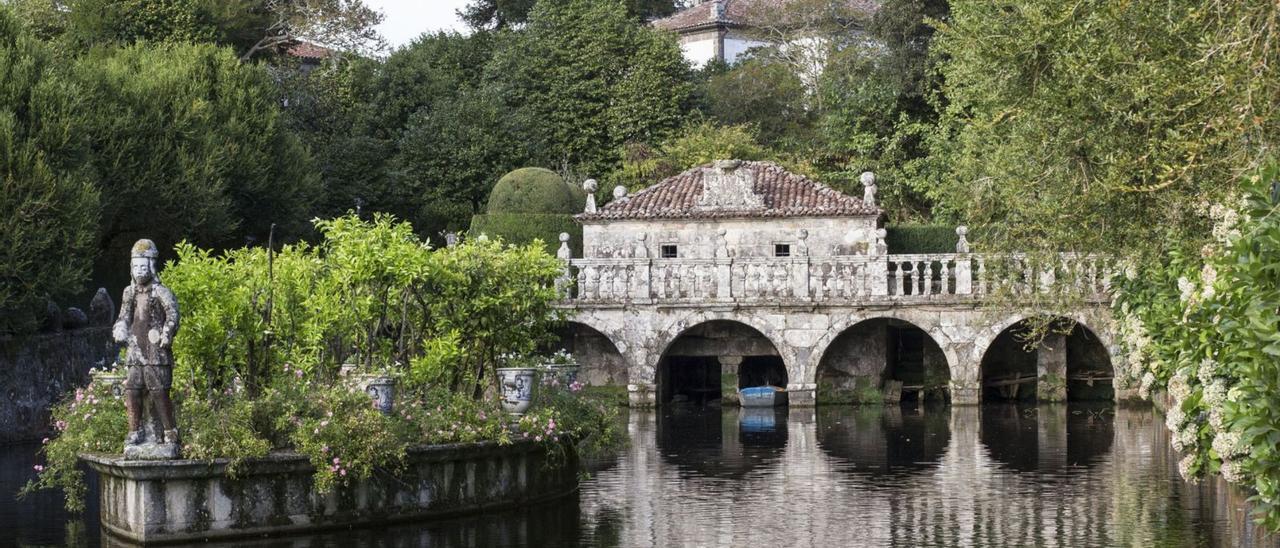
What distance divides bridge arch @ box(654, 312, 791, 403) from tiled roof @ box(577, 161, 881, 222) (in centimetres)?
246

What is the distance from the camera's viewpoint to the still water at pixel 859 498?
705 inches

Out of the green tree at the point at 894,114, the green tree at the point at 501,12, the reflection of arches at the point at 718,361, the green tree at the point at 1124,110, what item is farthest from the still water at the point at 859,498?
the green tree at the point at 501,12

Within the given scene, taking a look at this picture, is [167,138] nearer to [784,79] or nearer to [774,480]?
[774,480]

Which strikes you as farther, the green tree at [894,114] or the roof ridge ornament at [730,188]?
the green tree at [894,114]

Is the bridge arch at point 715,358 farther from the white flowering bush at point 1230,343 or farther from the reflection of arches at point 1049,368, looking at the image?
the white flowering bush at point 1230,343

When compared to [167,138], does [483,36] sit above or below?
above

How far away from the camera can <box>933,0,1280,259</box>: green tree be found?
1578 cm

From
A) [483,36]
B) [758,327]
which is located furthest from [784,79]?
[758,327]

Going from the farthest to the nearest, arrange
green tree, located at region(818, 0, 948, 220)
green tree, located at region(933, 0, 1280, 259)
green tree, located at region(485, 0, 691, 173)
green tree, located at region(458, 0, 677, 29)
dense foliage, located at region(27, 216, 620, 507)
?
green tree, located at region(458, 0, 677, 29) → green tree, located at region(485, 0, 691, 173) → green tree, located at region(818, 0, 948, 220) → dense foliage, located at region(27, 216, 620, 507) → green tree, located at region(933, 0, 1280, 259)

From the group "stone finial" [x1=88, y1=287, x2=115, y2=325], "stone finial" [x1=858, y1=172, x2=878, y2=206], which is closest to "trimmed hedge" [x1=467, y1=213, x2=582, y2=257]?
"stone finial" [x1=858, y1=172, x2=878, y2=206]

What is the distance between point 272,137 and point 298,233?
2306 millimetres

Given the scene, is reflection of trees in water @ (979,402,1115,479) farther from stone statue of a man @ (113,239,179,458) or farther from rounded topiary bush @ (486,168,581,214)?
stone statue of a man @ (113,239,179,458)

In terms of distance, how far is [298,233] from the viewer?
41188 millimetres

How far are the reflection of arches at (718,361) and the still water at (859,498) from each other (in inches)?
220
